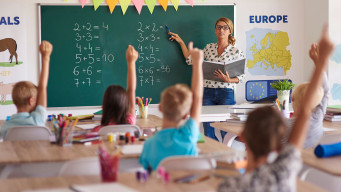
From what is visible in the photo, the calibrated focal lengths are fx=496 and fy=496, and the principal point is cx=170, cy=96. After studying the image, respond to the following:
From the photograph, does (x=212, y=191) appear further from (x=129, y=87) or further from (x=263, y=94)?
(x=263, y=94)

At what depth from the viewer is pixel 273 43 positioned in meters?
6.93

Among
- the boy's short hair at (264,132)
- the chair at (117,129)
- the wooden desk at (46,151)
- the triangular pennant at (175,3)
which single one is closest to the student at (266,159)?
the boy's short hair at (264,132)

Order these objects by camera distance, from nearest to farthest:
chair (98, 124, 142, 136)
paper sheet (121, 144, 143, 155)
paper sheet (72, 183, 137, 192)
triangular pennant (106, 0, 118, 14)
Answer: paper sheet (72, 183, 137, 192) < paper sheet (121, 144, 143, 155) < chair (98, 124, 142, 136) < triangular pennant (106, 0, 118, 14)

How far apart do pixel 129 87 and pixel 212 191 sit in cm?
219

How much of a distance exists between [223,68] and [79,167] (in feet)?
12.6

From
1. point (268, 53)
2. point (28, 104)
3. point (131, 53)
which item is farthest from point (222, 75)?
point (28, 104)

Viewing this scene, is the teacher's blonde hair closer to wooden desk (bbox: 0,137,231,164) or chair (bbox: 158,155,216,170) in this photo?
wooden desk (bbox: 0,137,231,164)

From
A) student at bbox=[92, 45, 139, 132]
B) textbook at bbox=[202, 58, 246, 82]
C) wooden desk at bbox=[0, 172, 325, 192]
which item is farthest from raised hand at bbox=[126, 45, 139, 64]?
textbook at bbox=[202, 58, 246, 82]

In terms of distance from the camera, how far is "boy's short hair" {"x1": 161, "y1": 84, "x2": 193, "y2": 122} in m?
2.49

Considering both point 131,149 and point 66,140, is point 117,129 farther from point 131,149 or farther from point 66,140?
point 131,149

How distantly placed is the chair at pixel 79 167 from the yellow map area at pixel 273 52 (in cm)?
474

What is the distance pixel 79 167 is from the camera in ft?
7.84

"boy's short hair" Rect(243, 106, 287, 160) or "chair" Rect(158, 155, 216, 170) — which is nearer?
"boy's short hair" Rect(243, 106, 287, 160)

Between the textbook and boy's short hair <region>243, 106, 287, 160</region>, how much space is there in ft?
14.2
